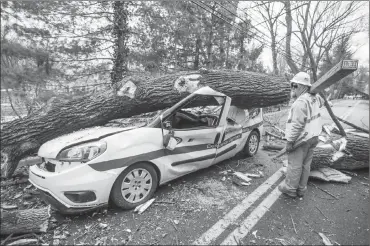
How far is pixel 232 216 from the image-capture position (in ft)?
8.95

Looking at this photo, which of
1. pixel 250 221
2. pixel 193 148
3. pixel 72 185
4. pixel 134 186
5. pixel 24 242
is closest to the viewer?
pixel 24 242

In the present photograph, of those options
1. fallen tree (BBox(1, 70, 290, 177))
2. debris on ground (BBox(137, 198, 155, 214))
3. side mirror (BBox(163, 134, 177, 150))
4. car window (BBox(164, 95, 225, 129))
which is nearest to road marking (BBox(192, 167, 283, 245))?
debris on ground (BBox(137, 198, 155, 214))

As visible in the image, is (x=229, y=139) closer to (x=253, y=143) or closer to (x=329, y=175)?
(x=253, y=143)

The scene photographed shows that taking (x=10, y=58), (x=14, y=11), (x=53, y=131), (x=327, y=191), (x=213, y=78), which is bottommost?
(x=327, y=191)

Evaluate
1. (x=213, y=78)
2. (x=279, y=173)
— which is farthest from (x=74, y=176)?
(x=279, y=173)

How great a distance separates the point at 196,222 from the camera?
260 centimetres

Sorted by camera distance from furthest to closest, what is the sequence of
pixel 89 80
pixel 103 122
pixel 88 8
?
pixel 89 80, pixel 88 8, pixel 103 122

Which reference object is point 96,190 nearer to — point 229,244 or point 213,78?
point 229,244

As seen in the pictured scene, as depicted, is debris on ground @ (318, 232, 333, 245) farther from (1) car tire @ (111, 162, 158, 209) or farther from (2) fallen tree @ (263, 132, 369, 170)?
(1) car tire @ (111, 162, 158, 209)

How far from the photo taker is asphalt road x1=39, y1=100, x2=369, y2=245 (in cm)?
234

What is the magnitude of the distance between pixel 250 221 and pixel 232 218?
224 mm

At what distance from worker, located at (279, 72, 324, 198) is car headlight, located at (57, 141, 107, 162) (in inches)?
107

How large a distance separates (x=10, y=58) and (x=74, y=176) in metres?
6.13

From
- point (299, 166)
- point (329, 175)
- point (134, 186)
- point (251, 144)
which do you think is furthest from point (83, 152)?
point (329, 175)
